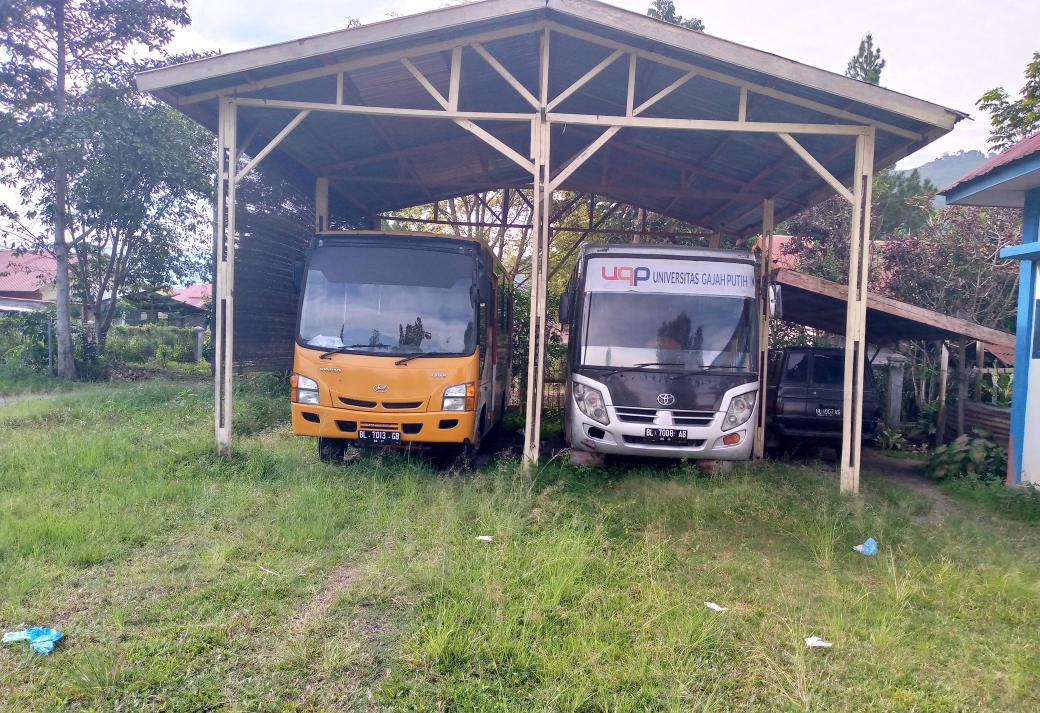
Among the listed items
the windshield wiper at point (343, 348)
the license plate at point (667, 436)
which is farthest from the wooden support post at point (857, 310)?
the windshield wiper at point (343, 348)

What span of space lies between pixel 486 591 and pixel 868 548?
3.36 meters

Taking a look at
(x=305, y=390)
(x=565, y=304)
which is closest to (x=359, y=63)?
(x=565, y=304)

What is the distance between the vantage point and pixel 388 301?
7777mm

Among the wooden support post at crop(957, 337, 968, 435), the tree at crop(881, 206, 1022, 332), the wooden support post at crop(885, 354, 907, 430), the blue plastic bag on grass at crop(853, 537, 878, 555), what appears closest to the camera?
the blue plastic bag on grass at crop(853, 537, 878, 555)

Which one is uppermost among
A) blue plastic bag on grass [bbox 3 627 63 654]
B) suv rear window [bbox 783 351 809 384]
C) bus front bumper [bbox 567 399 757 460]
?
suv rear window [bbox 783 351 809 384]

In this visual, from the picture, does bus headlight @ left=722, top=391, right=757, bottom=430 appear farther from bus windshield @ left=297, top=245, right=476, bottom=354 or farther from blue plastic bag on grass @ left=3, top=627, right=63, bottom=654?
blue plastic bag on grass @ left=3, top=627, right=63, bottom=654

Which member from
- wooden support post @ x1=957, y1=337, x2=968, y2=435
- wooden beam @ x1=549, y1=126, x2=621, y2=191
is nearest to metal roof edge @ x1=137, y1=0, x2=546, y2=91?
wooden beam @ x1=549, y1=126, x2=621, y2=191

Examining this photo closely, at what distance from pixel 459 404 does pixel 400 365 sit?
0.74 m

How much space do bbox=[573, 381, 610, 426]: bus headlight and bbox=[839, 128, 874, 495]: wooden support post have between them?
8.64 feet

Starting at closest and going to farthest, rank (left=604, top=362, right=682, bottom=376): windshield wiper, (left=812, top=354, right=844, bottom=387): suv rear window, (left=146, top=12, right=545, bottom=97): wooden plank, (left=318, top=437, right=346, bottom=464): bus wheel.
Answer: (left=146, top=12, right=545, bottom=97): wooden plank < (left=604, top=362, right=682, bottom=376): windshield wiper < (left=318, top=437, right=346, bottom=464): bus wheel < (left=812, top=354, right=844, bottom=387): suv rear window

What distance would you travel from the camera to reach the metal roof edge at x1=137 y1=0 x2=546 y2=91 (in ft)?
23.6

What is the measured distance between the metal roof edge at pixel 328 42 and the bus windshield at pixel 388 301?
2.00 meters

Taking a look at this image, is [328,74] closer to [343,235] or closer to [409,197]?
[343,235]

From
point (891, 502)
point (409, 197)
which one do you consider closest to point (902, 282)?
point (891, 502)
